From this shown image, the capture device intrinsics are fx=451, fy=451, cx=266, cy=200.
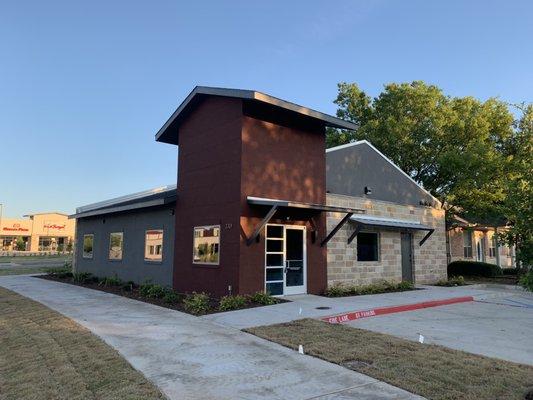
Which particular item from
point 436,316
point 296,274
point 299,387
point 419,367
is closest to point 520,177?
point 419,367

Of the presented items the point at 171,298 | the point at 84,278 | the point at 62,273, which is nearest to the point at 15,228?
the point at 62,273

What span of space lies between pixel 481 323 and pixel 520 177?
18.5 ft

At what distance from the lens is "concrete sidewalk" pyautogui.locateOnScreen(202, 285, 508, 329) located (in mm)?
10539

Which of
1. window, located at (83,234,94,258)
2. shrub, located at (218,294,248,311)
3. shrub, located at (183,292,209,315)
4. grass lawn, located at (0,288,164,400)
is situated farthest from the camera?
window, located at (83,234,94,258)

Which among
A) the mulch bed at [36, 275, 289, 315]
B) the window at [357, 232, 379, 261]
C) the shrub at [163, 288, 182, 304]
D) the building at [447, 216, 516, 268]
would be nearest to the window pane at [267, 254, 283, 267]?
the mulch bed at [36, 275, 289, 315]

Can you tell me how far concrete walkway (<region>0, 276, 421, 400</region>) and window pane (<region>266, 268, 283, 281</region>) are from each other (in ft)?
11.5

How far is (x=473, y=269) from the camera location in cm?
2644

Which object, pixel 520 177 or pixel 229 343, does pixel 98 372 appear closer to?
pixel 229 343

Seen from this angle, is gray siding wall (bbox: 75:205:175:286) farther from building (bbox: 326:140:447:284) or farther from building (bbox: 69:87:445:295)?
building (bbox: 326:140:447:284)

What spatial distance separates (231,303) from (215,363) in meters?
5.26

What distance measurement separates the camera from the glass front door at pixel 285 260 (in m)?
14.2

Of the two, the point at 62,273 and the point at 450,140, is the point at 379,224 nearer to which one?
the point at 450,140

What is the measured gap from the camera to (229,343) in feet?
27.0

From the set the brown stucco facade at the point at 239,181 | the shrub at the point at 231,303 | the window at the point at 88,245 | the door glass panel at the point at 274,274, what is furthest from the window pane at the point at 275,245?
the window at the point at 88,245
